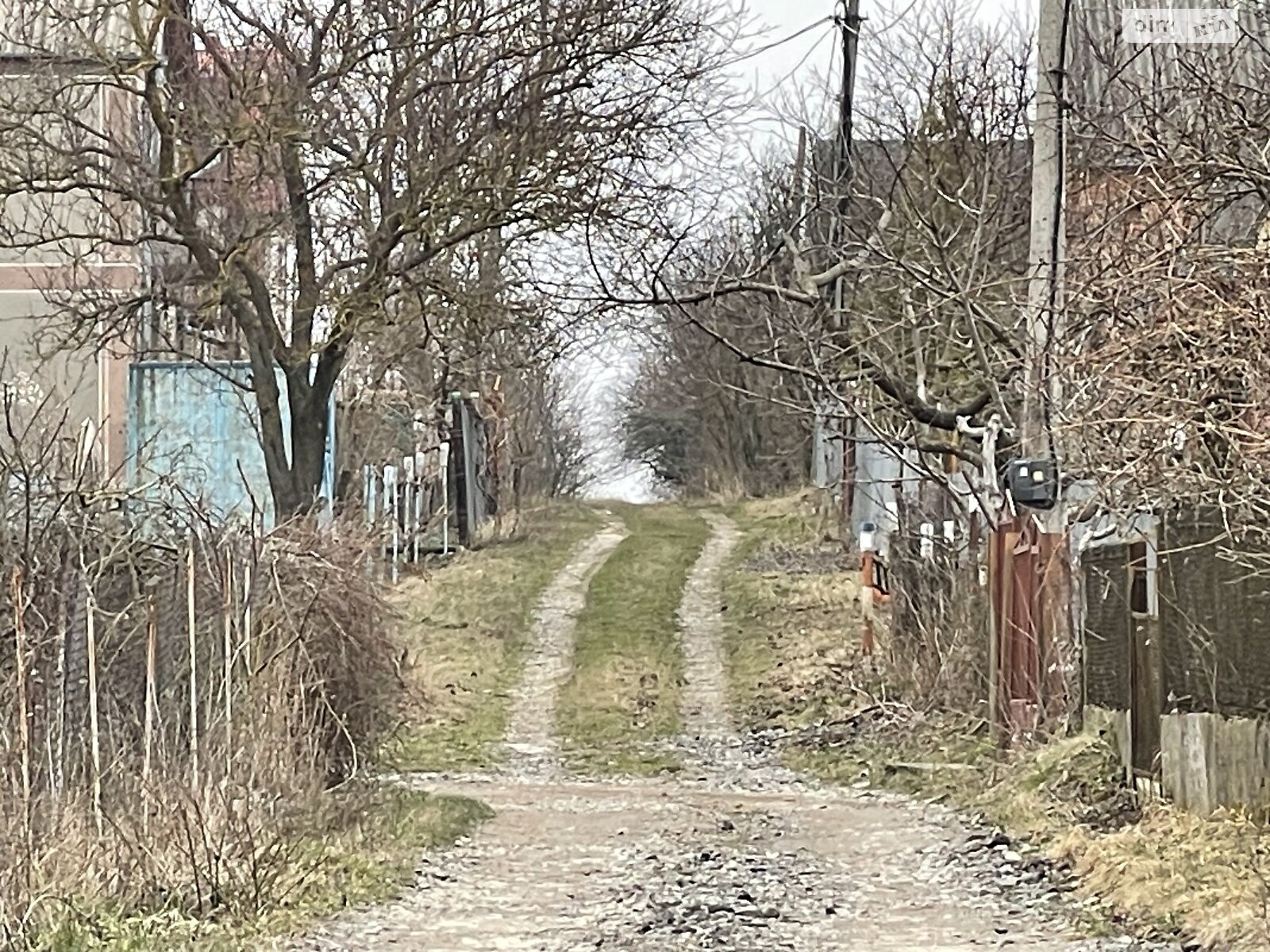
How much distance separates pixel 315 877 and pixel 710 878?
6.38 feet

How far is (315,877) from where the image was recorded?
902cm

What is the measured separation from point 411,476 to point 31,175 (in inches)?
460

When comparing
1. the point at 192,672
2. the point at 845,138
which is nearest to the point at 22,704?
the point at 192,672

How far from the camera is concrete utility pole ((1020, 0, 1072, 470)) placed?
→ 13.0 metres

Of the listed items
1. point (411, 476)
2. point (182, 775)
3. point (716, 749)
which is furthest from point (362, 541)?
point (411, 476)

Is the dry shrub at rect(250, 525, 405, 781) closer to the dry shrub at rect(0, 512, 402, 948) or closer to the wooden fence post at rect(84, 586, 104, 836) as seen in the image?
the dry shrub at rect(0, 512, 402, 948)

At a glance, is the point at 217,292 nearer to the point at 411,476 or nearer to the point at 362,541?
the point at 362,541

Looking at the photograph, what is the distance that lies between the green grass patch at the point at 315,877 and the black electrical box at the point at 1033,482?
13.3 feet

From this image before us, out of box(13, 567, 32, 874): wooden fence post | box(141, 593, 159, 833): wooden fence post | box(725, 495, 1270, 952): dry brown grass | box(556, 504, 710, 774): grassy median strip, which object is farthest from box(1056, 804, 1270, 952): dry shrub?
box(556, 504, 710, 774): grassy median strip

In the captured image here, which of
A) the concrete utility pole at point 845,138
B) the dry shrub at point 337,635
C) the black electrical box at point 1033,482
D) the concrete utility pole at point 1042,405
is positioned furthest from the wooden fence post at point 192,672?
the concrete utility pole at point 845,138

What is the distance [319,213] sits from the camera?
2081 cm

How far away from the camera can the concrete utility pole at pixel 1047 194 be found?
13.0 meters

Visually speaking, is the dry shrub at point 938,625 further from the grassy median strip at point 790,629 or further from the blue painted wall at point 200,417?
the blue painted wall at point 200,417

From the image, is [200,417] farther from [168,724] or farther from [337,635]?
[168,724]
